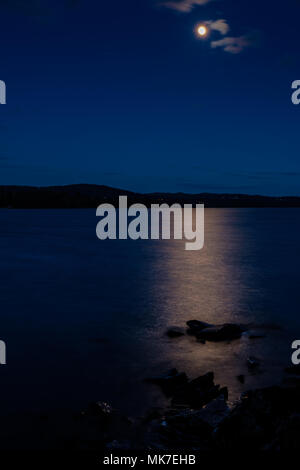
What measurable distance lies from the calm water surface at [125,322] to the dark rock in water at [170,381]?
0.37 m

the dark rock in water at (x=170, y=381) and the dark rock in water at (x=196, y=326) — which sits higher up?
the dark rock in water at (x=196, y=326)

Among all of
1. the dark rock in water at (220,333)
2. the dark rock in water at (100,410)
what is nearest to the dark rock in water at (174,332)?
the dark rock in water at (220,333)

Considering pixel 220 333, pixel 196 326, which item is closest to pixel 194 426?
pixel 220 333

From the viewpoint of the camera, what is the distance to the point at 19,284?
27.3 metres

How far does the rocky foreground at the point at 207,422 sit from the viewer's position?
7.59m

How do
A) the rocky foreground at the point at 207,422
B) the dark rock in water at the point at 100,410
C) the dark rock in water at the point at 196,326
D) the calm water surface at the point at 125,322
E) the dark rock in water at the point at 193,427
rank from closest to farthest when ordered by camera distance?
the rocky foreground at the point at 207,422 < the dark rock in water at the point at 193,427 < the dark rock in water at the point at 100,410 < the calm water surface at the point at 125,322 < the dark rock in water at the point at 196,326

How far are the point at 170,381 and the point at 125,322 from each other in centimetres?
711

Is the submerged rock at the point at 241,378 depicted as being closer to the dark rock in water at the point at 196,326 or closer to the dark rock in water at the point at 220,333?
the dark rock in water at the point at 220,333

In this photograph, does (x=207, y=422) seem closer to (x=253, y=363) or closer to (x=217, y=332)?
(x=253, y=363)

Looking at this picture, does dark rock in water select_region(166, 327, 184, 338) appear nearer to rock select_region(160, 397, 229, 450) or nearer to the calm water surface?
the calm water surface

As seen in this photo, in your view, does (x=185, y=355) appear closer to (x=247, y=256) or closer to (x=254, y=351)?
(x=254, y=351)
